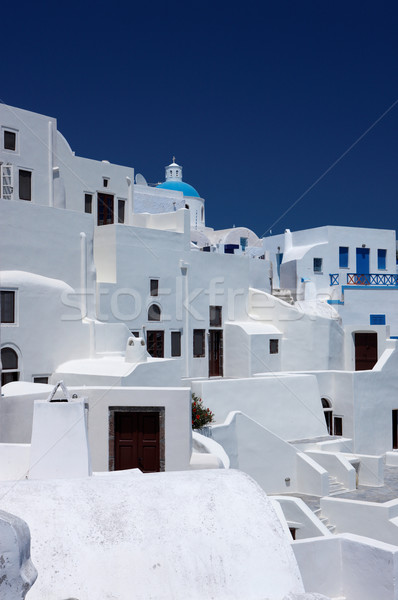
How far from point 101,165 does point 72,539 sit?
21.7 metres

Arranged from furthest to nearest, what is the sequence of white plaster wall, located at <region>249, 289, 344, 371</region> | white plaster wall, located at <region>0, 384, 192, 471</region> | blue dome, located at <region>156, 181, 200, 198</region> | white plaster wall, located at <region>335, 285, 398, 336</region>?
blue dome, located at <region>156, 181, 200, 198</region> < white plaster wall, located at <region>335, 285, 398, 336</region> < white plaster wall, located at <region>249, 289, 344, 371</region> < white plaster wall, located at <region>0, 384, 192, 471</region>

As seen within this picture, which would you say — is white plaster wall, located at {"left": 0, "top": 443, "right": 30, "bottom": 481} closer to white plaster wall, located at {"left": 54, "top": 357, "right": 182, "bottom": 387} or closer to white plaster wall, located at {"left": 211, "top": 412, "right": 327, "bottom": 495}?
white plaster wall, located at {"left": 54, "top": 357, "right": 182, "bottom": 387}

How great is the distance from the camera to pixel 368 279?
32.5 meters

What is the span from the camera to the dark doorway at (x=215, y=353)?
2589 centimetres

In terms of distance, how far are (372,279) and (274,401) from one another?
13835mm

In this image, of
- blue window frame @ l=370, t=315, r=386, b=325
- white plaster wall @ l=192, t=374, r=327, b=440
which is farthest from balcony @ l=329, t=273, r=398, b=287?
white plaster wall @ l=192, t=374, r=327, b=440

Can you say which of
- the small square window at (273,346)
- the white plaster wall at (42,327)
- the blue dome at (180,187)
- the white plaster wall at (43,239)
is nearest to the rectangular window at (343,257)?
the small square window at (273,346)

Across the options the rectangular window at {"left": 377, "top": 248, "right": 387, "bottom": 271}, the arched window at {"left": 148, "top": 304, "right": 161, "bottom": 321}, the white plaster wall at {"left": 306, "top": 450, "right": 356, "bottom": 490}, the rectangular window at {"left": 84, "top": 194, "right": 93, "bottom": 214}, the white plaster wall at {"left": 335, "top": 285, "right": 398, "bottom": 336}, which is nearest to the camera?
the white plaster wall at {"left": 306, "top": 450, "right": 356, "bottom": 490}

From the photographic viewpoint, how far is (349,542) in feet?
30.4

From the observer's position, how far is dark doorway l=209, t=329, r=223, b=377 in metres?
25.9

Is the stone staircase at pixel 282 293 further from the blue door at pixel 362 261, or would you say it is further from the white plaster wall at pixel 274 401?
the white plaster wall at pixel 274 401

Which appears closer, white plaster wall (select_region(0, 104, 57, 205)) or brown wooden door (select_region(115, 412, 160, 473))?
brown wooden door (select_region(115, 412, 160, 473))

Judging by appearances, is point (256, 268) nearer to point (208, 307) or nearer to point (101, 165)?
point (208, 307)

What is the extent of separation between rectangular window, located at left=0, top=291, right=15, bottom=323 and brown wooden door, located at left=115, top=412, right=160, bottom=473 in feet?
22.0
